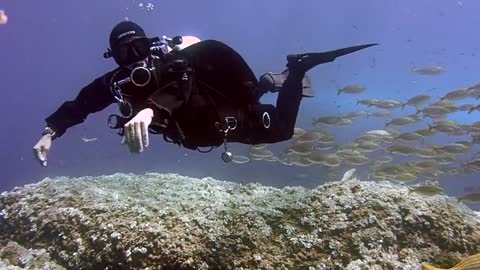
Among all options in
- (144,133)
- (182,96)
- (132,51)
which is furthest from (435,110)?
(144,133)

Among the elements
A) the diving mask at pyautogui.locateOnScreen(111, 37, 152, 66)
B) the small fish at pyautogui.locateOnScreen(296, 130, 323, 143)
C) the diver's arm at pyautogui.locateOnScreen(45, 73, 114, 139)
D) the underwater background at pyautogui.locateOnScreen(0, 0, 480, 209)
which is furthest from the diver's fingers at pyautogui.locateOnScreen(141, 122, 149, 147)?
the underwater background at pyautogui.locateOnScreen(0, 0, 480, 209)

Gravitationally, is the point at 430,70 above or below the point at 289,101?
above

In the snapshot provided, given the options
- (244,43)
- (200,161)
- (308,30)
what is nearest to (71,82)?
(244,43)

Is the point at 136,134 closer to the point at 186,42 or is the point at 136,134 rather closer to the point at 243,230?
the point at 243,230

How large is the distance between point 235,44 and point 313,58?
2953 inches

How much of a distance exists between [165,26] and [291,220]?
80964 mm

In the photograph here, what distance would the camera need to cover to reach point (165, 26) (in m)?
80.1

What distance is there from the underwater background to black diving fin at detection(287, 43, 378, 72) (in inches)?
1025

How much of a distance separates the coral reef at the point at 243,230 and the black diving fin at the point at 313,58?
5.58 ft

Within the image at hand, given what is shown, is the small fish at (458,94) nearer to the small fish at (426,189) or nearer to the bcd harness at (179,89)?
the small fish at (426,189)

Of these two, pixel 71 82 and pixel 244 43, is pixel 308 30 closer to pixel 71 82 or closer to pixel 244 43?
pixel 244 43

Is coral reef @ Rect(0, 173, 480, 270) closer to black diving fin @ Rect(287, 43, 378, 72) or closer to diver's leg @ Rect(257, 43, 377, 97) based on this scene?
diver's leg @ Rect(257, 43, 377, 97)

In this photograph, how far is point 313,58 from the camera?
5.35 metres

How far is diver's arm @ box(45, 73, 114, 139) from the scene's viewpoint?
177 inches
